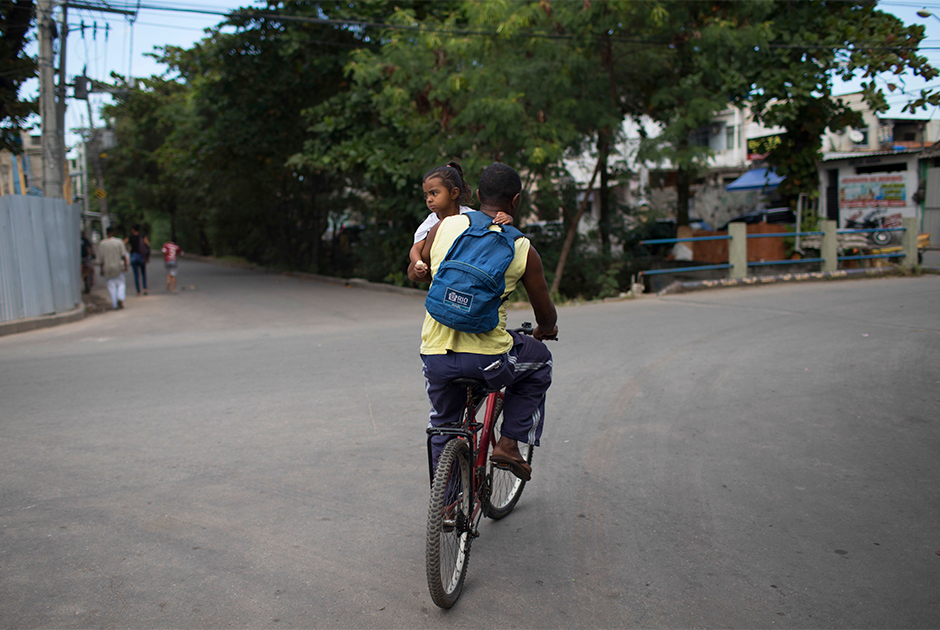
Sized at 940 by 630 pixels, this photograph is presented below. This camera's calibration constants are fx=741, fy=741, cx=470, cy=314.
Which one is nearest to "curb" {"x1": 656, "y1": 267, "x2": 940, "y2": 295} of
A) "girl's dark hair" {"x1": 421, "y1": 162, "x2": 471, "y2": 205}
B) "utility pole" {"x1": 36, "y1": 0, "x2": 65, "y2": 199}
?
"girl's dark hair" {"x1": 421, "y1": 162, "x2": 471, "y2": 205}

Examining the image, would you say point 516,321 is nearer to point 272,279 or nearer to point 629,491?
point 629,491

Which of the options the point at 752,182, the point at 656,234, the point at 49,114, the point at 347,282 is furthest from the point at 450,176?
the point at 752,182

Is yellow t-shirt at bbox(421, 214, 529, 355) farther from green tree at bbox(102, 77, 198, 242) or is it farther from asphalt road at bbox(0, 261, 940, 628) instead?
green tree at bbox(102, 77, 198, 242)

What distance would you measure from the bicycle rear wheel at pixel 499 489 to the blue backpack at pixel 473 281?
826 mm

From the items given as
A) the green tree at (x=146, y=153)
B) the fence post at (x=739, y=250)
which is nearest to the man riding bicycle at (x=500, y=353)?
the fence post at (x=739, y=250)

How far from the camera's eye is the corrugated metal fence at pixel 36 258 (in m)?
12.5

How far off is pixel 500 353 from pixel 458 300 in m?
0.35

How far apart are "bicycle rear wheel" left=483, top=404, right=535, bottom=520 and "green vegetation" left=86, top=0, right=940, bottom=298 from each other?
32.4 feet

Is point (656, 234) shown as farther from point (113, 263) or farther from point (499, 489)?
point (499, 489)

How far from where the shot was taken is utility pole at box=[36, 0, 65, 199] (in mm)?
15070

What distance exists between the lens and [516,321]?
39.2 feet

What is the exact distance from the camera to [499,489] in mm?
4023

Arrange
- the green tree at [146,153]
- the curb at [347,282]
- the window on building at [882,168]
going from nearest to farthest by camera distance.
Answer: the curb at [347,282] → the window on building at [882,168] → the green tree at [146,153]

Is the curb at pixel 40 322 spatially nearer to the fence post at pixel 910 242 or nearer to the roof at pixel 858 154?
the fence post at pixel 910 242
